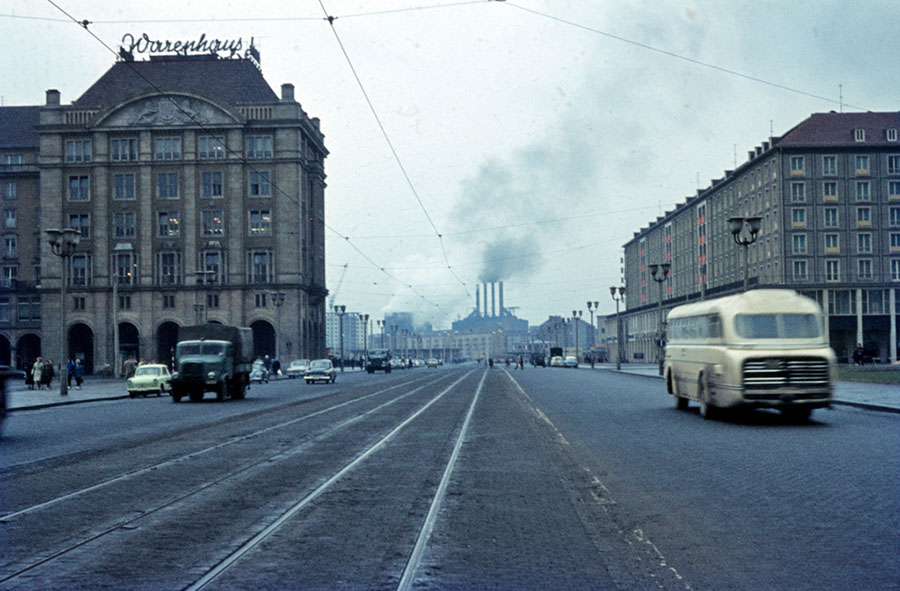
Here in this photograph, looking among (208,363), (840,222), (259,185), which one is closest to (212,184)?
(259,185)

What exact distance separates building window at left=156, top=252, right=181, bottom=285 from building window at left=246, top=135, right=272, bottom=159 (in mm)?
11640

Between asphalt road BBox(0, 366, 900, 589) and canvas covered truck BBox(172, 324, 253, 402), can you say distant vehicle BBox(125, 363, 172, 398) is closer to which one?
canvas covered truck BBox(172, 324, 253, 402)

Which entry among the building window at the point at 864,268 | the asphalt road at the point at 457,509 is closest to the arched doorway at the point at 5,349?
the building window at the point at 864,268

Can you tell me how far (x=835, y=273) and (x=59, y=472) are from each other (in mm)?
82534

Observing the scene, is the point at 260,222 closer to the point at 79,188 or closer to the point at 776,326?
the point at 79,188

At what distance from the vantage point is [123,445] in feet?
54.3

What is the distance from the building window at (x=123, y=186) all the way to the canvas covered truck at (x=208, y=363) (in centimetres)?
5554

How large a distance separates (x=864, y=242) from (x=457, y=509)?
279 ft

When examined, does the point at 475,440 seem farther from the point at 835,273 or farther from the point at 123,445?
the point at 835,273

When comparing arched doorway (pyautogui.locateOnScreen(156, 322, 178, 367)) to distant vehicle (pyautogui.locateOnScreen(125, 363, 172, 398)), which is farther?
arched doorway (pyautogui.locateOnScreen(156, 322, 178, 367))

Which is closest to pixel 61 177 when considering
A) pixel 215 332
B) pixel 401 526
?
pixel 215 332

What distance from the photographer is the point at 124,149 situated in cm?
8725

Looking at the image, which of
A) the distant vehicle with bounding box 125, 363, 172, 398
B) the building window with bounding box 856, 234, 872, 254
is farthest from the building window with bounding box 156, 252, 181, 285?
the building window with bounding box 856, 234, 872, 254

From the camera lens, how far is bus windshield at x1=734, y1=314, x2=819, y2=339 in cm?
1955
